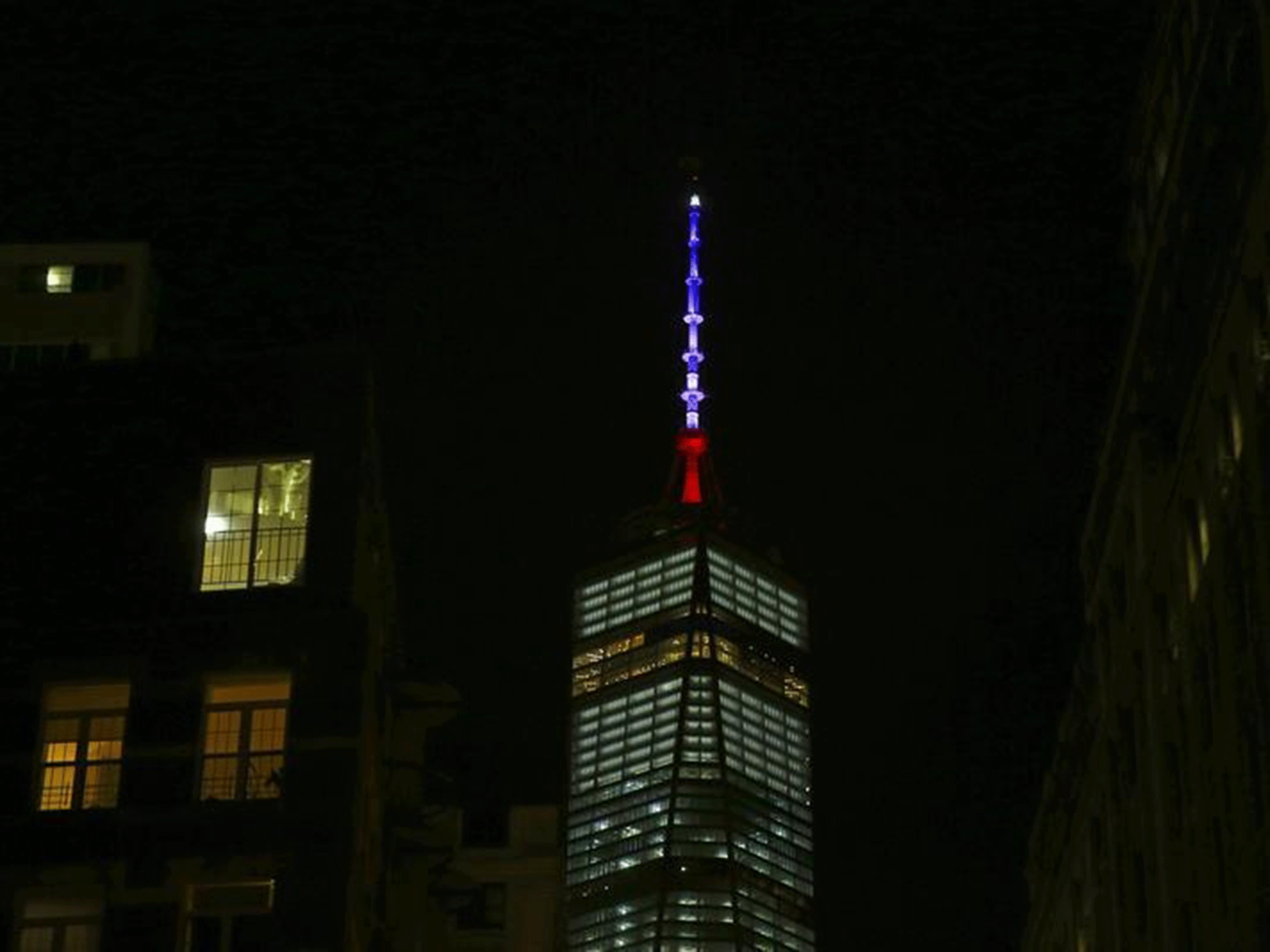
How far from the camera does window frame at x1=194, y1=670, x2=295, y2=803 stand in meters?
45.6

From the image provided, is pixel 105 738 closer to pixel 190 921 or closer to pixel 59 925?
pixel 59 925

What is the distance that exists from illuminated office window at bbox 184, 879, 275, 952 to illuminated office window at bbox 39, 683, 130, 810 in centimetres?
243

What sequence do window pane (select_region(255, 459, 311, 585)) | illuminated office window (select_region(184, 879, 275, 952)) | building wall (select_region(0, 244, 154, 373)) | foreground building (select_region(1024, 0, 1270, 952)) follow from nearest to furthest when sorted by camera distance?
1. illuminated office window (select_region(184, 879, 275, 952))
2. window pane (select_region(255, 459, 311, 585))
3. foreground building (select_region(1024, 0, 1270, 952))
4. building wall (select_region(0, 244, 154, 373))

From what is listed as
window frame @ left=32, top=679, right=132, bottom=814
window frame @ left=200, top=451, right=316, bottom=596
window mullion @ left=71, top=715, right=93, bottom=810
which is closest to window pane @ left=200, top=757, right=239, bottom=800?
window frame @ left=32, top=679, right=132, bottom=814

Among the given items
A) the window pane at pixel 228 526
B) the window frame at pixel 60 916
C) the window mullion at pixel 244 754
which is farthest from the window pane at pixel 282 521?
the window frame at pixel 60 916

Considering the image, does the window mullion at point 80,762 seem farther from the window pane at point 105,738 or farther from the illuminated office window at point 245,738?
the illuminated office window at point 245,738

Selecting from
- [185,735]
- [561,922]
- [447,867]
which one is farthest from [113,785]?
[561,922]

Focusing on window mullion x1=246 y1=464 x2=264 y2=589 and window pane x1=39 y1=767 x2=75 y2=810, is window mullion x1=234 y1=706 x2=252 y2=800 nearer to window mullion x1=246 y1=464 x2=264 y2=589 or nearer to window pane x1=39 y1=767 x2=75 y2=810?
window mullion x1=246 y1=464 x2=264 y2=589

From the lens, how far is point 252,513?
4841cm

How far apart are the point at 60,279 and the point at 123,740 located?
35.6 m

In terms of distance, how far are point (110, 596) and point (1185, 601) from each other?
3136 centimetres

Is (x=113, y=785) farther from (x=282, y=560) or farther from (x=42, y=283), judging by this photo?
(x=42, y=283)

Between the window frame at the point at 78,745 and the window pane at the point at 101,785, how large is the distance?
2cm

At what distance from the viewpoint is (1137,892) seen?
77.5 m
